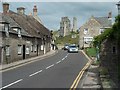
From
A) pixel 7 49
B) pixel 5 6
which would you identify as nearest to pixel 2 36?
pixel 7 49

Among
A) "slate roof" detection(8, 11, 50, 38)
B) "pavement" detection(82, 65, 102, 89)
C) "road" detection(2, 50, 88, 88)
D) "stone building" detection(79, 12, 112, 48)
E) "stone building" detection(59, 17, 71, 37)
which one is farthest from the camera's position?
"stone building" detection(59, 17, 71, 37)

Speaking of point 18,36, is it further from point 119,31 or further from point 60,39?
point 60,39

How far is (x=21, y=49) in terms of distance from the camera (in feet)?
146

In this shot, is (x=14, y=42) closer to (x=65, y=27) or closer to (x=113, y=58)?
(x=113, y=58)

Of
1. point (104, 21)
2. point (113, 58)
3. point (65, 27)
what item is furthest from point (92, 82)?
point (65, 27)

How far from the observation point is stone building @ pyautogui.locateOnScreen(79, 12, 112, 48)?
9144cm

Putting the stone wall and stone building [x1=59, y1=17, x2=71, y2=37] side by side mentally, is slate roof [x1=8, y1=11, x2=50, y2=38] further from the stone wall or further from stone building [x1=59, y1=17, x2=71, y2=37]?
stone building [x1=59, y1=17, x2=71, y2=37]

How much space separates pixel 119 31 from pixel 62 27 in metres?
128

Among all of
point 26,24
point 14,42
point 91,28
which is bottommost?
point 14,42

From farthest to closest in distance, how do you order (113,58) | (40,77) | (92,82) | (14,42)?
(14,42), (40,77), (92,82), (113,58)

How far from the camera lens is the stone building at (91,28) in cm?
9144

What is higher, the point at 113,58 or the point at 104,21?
the point at 104,21

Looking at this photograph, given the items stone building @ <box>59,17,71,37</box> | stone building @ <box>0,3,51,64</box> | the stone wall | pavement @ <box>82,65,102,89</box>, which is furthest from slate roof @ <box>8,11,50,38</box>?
stone building @ <box>59,17,71,37</box>

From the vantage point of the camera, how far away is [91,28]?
91.7 metres
